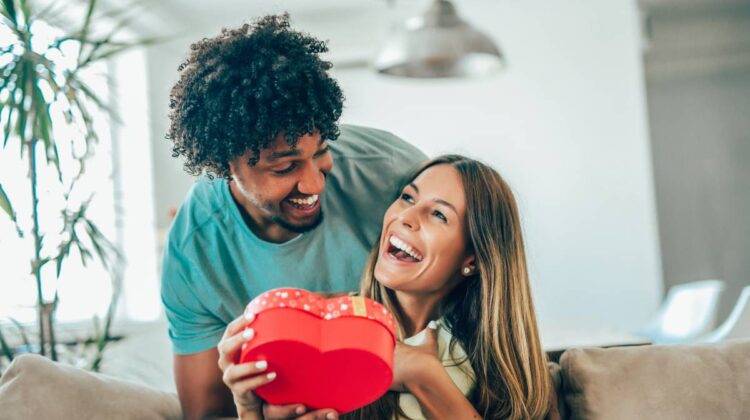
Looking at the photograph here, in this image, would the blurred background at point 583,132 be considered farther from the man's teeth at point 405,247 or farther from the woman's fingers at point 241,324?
the woman's fingers at point 241,324

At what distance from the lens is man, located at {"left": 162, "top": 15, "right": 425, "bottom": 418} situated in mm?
1400

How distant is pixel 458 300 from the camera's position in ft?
5.10

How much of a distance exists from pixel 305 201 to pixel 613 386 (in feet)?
2.11

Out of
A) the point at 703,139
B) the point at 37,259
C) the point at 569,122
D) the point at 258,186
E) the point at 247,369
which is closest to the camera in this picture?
the point at 247,369

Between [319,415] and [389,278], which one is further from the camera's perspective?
[389,278]

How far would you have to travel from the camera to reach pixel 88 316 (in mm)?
4340

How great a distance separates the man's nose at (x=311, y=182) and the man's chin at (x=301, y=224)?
0.32 feet

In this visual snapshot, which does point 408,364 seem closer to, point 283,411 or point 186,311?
point 283,411

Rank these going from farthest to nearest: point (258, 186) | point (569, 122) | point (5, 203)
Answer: point (569, 122) < point (5, 203) < point (258, 186)

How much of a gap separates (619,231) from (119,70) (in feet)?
9.79

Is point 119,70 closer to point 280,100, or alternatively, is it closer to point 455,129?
point 455,129

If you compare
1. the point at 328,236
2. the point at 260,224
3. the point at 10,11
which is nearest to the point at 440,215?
the point at 328,236

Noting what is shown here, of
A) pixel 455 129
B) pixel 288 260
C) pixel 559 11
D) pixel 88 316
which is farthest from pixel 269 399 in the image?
pixel 559 11

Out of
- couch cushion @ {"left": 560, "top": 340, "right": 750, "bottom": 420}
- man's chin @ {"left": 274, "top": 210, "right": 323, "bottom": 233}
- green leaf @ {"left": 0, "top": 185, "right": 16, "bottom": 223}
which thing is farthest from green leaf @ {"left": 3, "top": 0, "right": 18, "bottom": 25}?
couch cushion @ {"left": 560, "top": 340, "right": 750, "bottom": 420}
